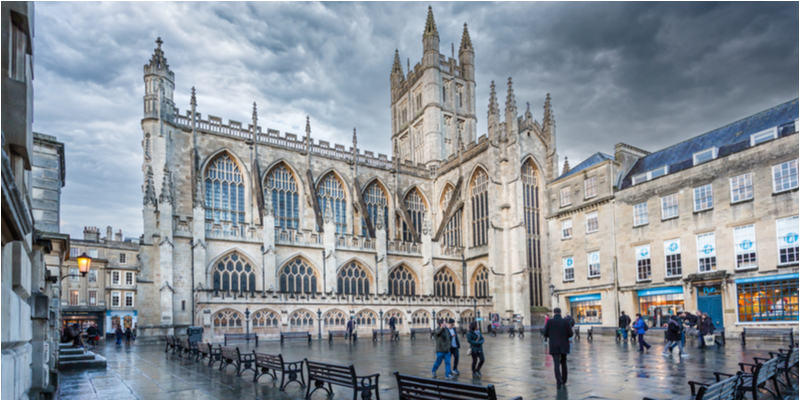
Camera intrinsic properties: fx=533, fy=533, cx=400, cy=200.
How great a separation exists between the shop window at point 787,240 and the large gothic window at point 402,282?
22.0m

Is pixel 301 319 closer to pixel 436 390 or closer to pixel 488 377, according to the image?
pixel 488 377

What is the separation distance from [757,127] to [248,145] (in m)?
29.5

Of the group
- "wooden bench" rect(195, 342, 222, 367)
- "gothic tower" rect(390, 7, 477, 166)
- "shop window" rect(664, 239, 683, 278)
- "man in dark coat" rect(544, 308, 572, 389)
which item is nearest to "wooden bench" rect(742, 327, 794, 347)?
"shop window" rect(664, 239, 683, 278)

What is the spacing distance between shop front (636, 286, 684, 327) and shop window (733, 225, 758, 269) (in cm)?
314

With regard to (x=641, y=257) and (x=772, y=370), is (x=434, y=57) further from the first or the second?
(x=772, y=370)

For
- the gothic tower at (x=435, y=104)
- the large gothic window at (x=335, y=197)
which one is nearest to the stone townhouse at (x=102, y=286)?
the large gothic window at (x=335, y=197)

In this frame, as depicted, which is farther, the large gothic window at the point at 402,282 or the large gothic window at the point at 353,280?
the large gothic window at the point at 402,282

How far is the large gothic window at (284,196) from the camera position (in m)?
37.2

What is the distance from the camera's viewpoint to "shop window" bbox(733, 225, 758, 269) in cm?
2309

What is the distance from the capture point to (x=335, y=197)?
40.3m

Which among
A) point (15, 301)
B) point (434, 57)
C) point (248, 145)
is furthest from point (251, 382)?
point (434, 57)

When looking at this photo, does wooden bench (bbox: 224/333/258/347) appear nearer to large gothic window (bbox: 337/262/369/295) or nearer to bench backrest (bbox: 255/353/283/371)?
large gothic window (bbox: 337/262/369/295)

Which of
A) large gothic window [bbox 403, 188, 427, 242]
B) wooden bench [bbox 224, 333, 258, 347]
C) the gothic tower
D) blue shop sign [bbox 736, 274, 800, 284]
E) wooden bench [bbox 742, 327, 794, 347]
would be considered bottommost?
wooden bench [bbox 224, 333, 258, 347]

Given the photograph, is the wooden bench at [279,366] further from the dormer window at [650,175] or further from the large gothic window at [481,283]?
the large gothic window at [481,283]
